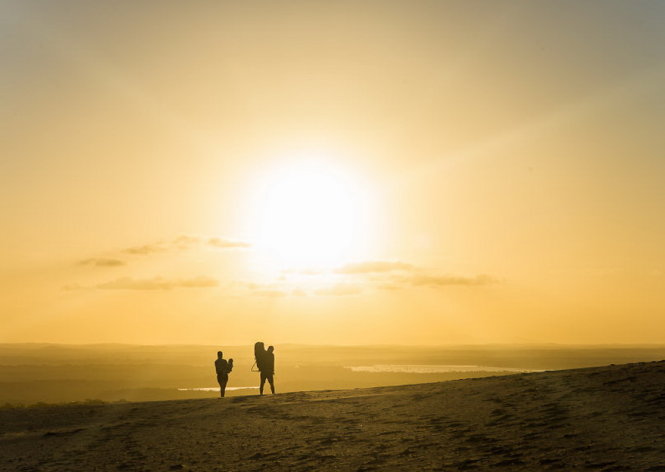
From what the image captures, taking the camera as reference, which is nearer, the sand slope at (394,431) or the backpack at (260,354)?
the sand slope at (394,431)

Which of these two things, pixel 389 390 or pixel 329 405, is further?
pixel 389 390

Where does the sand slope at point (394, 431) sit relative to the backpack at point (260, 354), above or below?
below

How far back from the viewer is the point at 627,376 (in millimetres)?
20328

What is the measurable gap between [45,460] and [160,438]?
3.17 metres

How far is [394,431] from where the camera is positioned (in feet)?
59.7

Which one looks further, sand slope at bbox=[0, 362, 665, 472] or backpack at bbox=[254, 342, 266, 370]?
backpack at bbox=[254, 342, 266, 370]

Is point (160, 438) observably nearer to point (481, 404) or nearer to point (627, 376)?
point (481, 404)

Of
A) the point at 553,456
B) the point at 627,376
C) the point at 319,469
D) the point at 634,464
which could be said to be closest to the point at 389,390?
the point at 627,376

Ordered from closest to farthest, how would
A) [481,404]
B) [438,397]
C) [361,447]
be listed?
[361,447]
[481,404]
[438,397]

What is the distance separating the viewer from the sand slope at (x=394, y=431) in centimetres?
1440

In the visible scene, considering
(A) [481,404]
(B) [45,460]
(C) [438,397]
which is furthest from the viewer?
(C) [438,397]

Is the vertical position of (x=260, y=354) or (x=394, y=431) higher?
(x=260, y=354)

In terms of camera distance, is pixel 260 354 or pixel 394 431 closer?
pixel 394 431

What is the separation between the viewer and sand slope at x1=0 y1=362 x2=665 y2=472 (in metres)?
14.4
